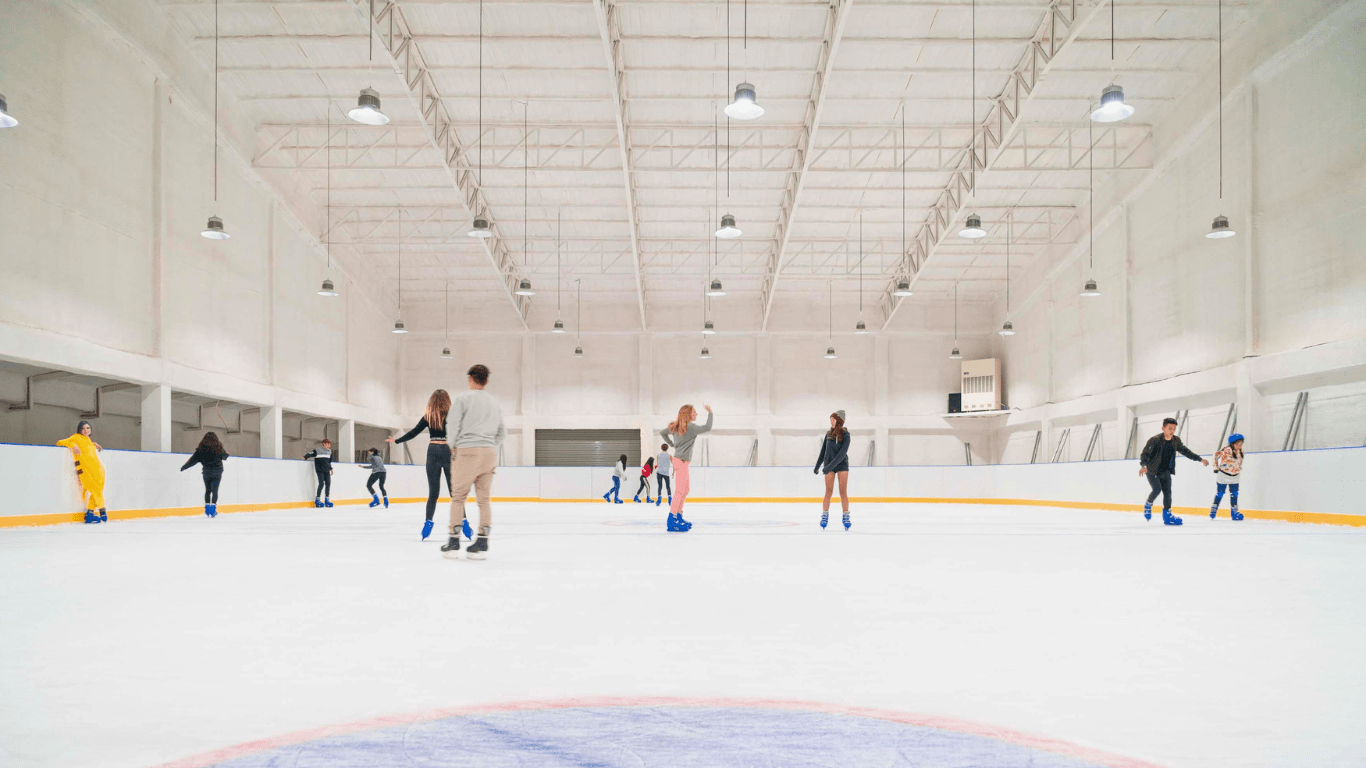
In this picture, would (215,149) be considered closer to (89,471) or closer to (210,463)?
(210,463)

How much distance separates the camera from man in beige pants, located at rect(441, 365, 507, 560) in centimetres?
766

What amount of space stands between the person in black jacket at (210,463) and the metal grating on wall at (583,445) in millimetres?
20841

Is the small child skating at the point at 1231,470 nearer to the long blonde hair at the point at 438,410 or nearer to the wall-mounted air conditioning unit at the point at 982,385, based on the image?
the long blonde hair at the point at 438,410

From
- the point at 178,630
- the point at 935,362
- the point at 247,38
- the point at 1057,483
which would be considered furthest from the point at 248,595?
the point at 935,362

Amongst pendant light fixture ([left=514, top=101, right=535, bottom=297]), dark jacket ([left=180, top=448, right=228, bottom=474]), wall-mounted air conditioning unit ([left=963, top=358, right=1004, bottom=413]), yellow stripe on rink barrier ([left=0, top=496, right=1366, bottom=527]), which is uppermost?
pendant light fixture ([left=514, top=101, right=535, bottom=297])

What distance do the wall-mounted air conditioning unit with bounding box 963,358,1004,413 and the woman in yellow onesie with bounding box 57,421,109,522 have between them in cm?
3099

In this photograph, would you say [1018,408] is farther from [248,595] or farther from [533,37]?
[248,595]

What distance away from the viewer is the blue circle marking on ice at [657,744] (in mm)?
2156

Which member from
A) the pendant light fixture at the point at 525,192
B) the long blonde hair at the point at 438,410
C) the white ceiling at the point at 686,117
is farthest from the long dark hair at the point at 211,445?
the pendant light fixture at the point at 525,192

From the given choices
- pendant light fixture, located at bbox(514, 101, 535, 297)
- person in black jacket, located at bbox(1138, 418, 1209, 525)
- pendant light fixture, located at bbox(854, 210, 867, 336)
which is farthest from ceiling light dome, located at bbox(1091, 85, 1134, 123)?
pendant light fixture, located at bbox(854, 210, 867, 336)

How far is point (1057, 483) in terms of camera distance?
2666 cm

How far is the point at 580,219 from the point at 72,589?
2612cm

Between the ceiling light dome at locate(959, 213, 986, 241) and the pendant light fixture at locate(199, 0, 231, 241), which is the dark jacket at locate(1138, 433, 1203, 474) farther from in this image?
the pendant light fixture at locate(199, 0, 231, 241)

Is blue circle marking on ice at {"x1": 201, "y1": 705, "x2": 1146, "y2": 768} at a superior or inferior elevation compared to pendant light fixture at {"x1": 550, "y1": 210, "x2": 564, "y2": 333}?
inferior
